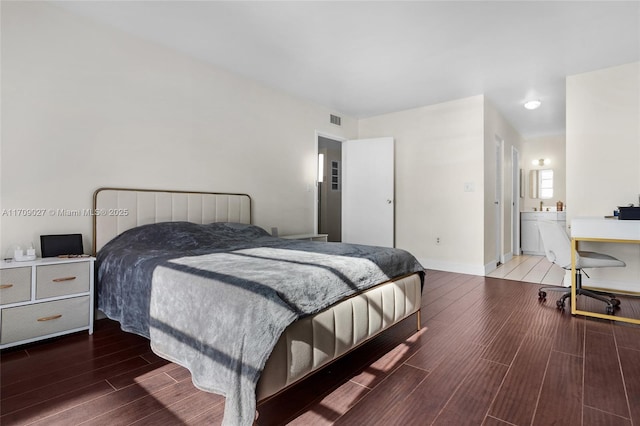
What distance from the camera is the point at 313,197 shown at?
4.86m

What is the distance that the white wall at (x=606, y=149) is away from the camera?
136 inches

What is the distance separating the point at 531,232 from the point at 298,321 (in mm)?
6655

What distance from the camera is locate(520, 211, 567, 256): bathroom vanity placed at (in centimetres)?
632

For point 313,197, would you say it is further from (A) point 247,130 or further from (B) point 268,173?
(A) point 247,130

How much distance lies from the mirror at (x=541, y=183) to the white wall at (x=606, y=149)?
3863 millimetres

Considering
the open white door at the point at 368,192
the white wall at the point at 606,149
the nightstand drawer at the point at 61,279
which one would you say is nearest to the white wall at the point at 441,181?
the open white door at the point at 368,192

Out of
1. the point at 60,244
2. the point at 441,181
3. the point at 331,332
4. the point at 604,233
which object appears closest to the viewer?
the point at 331,332

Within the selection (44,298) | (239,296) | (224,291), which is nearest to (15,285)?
(44,298)

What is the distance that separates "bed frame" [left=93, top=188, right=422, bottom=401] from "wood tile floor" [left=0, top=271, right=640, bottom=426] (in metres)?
0.19

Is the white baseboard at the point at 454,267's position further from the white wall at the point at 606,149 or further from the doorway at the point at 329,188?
the doorway at the point at 329,188

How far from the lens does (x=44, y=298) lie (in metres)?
2.18

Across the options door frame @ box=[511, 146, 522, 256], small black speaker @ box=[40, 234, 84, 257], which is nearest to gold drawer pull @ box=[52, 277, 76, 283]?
small black speaker @ box=[40, 234, 84, 257]

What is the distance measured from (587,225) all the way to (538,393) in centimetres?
187

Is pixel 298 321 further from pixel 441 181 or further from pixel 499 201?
pixel 499 201
